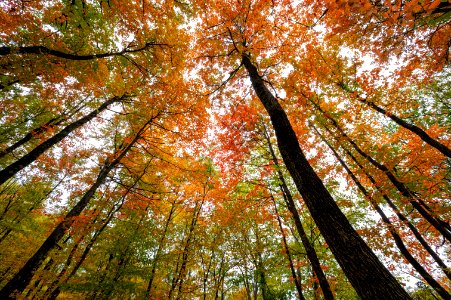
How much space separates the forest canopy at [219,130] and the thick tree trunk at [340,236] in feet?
0.06

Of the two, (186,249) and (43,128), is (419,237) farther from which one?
(43,128)

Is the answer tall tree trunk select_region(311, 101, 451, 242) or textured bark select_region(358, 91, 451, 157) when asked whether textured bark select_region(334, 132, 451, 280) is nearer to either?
tall tree trunk select_region(311, 101, 451, 242)

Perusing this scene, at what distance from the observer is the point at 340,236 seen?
250 centimetres

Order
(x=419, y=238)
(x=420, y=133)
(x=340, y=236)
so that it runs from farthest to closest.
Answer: (x=419, y=238)
(x=420, y=133)
(x=340, y=236)

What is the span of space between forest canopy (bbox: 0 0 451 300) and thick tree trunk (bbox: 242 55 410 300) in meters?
0.02

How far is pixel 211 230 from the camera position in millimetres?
12383

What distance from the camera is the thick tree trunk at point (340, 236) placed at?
207 centimetres

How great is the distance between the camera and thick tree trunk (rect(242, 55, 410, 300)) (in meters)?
2.07

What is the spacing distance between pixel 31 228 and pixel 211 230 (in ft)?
44.8

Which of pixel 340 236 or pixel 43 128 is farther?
pixel 43 128

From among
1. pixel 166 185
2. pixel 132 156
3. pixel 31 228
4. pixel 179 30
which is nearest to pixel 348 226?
pixel 179 30

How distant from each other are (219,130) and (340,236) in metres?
7.73

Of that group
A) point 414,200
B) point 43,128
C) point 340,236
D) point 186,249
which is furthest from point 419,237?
point 43,128

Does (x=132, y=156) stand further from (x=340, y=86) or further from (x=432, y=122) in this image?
(x=432, y=122)
